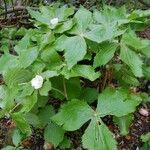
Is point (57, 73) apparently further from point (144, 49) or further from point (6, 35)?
point (6, 35)

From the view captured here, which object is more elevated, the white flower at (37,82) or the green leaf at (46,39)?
the green leaf at (46,39)

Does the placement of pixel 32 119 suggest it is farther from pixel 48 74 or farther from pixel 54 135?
pixel 48 74

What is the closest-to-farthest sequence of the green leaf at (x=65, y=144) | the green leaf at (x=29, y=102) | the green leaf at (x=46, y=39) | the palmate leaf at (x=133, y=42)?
the green leaf at (x=29, y=102) < the palmate leaf at (x=133, y=42) < the green leaf at (x=46, y=39) < the green leaf at (x=65, y=144)

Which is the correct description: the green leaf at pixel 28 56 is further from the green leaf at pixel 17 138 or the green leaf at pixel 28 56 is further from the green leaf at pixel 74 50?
the green leaf at pixel 17 138

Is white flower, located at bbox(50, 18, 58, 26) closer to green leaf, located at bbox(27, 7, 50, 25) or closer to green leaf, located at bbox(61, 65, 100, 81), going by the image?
green leaf, located at bbox(27, 7, 50, 25)

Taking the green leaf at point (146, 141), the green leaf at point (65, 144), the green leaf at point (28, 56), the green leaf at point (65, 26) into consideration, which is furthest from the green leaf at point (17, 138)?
the green leaf at point (146, 141)

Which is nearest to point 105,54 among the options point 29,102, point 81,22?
point 81,22

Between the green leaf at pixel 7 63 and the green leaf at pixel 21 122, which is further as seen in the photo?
the green leaf at pixel 7 63

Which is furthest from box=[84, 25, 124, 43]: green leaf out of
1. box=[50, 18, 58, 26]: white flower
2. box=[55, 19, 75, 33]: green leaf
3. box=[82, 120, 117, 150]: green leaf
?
box=[82, 120, 117, 150]: green leaf
